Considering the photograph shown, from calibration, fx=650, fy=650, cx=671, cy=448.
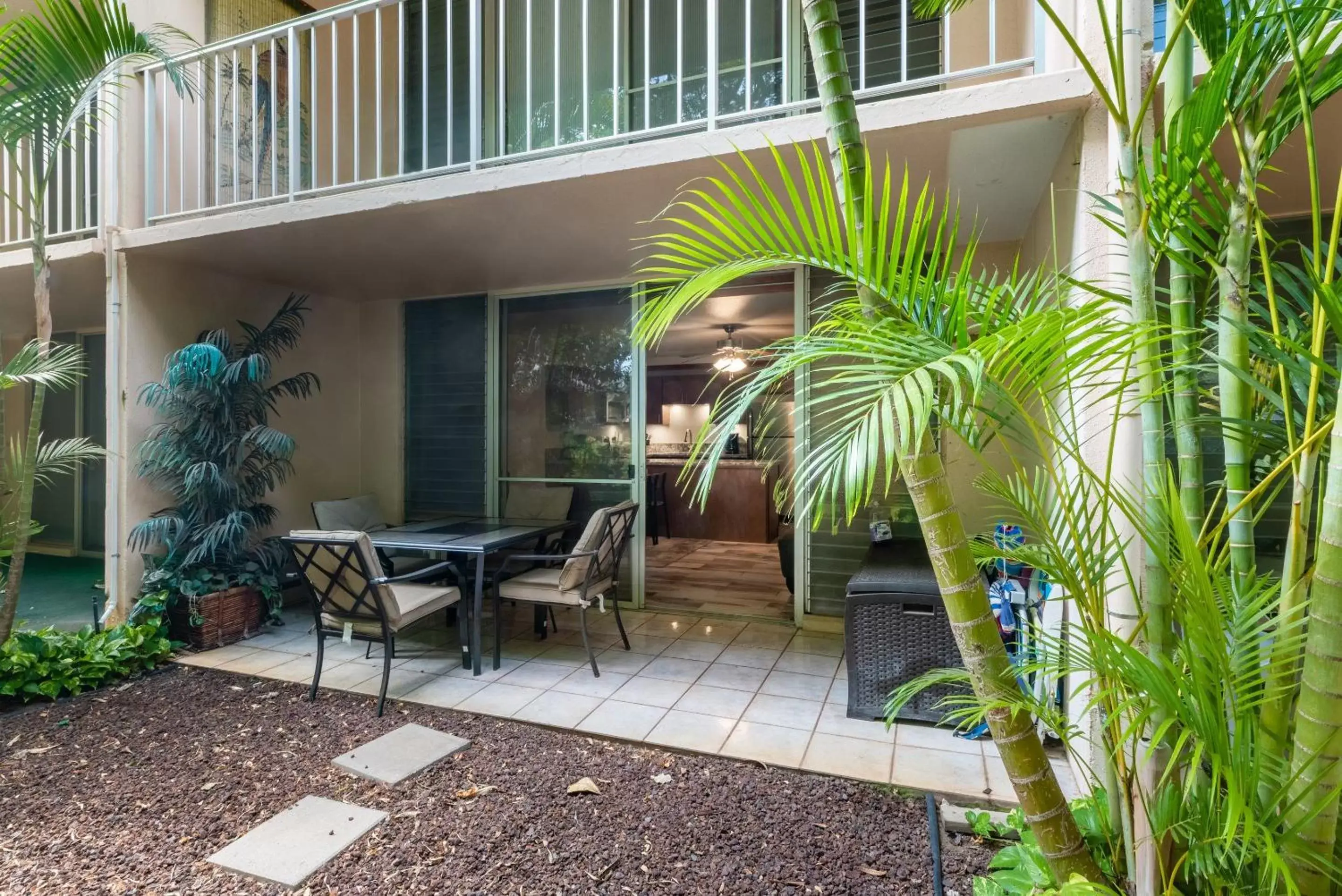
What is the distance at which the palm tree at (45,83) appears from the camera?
9.50ft

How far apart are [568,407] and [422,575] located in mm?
1844

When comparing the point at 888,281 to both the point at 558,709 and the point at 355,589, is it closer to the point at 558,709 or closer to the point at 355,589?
the point at 558,709

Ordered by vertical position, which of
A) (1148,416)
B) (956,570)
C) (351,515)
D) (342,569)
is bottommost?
(342,569)

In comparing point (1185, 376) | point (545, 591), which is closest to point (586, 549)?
point (545, 591)

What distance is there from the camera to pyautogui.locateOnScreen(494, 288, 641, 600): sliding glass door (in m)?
4.51

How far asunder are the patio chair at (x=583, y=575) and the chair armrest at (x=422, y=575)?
223mm

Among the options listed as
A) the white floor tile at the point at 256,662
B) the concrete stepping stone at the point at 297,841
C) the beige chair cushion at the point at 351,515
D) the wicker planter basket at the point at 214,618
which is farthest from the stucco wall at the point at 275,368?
the concrete stepping stone at the point at 297,841

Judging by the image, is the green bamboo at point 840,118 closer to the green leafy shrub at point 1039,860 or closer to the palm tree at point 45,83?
the green leafy shrub at point 1039,860

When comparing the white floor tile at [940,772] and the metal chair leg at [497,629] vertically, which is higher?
the metal chair leg at [497,629]

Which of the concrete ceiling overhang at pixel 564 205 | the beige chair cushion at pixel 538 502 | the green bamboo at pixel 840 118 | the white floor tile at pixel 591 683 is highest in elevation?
the concrete ceiling overhang at pixel 564 205

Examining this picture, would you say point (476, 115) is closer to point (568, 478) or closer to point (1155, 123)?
point (568, 478)

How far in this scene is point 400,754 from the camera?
244cm

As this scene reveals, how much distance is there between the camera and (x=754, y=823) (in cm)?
199

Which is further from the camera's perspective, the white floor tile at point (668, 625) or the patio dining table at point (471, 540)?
the white floor tile at point (668, 625)
